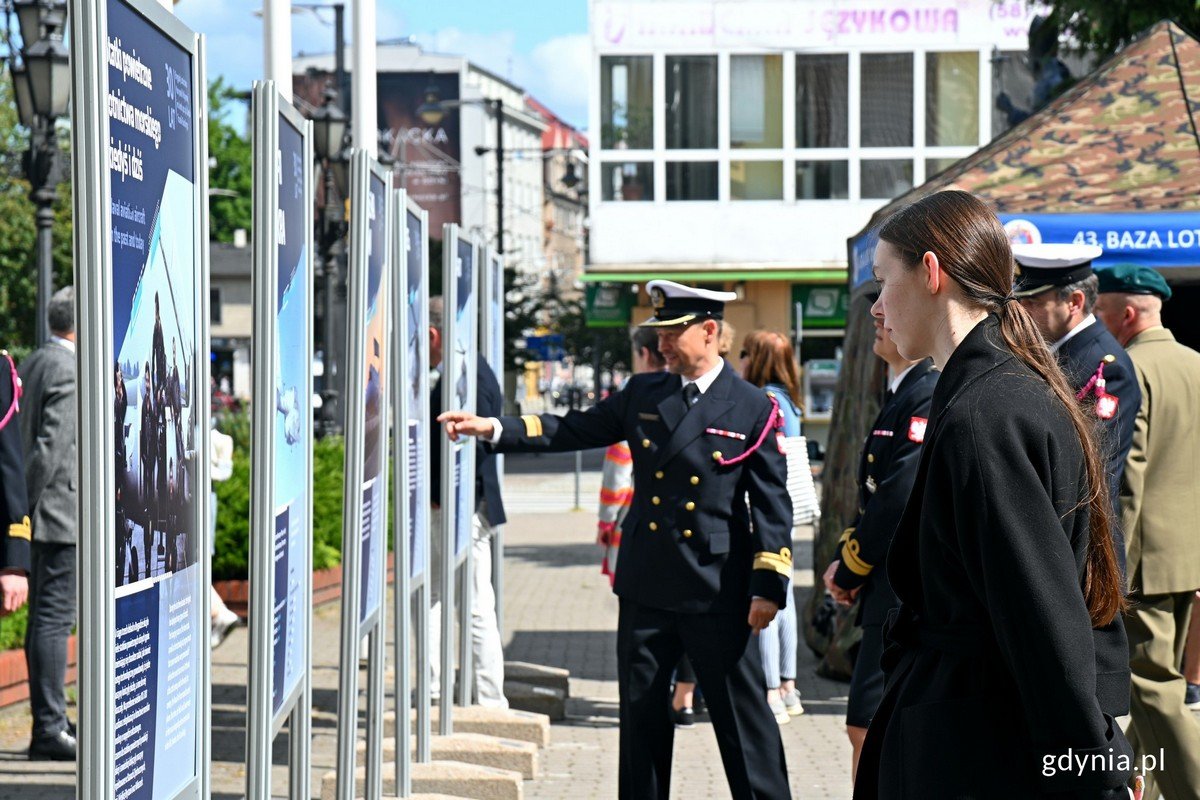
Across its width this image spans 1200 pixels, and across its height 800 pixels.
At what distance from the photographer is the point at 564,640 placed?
478 inches

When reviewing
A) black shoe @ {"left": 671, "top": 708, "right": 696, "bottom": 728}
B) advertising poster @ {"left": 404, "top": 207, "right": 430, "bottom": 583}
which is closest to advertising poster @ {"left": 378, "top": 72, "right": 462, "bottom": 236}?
black shoe @ {"left": 671, "top": 708, "right": 696, "bottom": 728}

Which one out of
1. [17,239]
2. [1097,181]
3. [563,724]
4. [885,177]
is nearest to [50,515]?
[563,724]

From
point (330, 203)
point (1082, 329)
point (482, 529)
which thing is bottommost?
point (482, 529)

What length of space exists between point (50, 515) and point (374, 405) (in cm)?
295

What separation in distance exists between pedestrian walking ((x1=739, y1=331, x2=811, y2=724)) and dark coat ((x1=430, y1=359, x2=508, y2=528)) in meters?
1.38

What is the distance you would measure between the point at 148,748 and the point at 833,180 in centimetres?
2952

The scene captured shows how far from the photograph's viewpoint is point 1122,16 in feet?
46.2

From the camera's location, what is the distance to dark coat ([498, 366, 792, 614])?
6.22m

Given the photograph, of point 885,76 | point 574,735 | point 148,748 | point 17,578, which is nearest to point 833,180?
point 885,76

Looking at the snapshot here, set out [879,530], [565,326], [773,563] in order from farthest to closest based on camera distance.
Answer: 1. [565,326]
2. [773,563]
3. [879,530]

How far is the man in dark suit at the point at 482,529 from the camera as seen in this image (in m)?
→ 8.84

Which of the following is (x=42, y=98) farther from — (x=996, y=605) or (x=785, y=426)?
(x=996, y=605)

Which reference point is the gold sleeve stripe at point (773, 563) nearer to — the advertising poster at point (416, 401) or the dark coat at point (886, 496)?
the dark coat at point (886, 496)

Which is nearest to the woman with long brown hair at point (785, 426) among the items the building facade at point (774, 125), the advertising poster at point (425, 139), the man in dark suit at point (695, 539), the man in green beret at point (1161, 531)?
the man in dark suit at point (695, 539)
